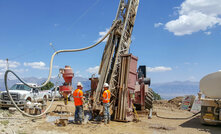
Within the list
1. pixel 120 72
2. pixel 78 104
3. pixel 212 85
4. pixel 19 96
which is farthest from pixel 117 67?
pixel 19 96

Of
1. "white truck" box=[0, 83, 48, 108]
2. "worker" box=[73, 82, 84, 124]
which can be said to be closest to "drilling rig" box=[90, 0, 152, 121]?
"worker" box=[73, 82, 84, 124]

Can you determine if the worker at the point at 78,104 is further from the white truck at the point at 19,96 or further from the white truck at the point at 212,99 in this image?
the white truck at the point at 212,99

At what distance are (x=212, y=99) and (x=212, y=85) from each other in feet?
2.67

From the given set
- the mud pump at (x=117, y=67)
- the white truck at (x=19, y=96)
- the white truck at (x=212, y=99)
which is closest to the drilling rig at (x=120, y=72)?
the mud pump at (x=117, y=67)

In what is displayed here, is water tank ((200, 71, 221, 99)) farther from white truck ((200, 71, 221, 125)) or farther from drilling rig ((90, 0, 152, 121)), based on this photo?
drilling rig ((90, 0, 152, 121))

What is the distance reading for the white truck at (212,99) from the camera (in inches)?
342

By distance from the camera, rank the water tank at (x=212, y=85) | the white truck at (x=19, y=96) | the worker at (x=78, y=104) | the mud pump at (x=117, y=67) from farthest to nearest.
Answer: the white truck at (x=19, y=96) < the mud pump at (x=117, y=67) < the worker at (x=78, y=104) < the water tank at (x=212, y=85)

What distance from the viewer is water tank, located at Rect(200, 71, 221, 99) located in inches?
339

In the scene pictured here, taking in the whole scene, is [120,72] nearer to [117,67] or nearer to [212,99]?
[117,67]

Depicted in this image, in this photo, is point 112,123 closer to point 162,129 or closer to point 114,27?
point 162,129

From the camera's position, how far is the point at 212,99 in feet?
30.1

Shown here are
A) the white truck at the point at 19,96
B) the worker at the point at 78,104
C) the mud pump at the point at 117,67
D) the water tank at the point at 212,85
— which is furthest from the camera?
the white truck at the point at 19,96

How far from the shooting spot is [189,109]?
17.5 meters

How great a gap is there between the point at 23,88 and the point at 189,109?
13673mm
